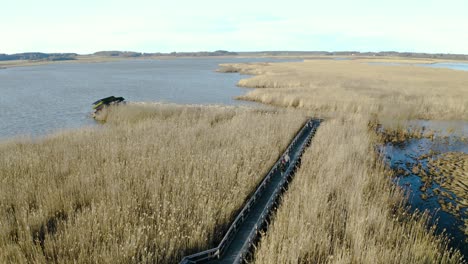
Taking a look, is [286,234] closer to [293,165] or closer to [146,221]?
[146,221]

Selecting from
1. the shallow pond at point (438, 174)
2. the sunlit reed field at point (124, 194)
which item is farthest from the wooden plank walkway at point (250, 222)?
the shallow pond at point (438, 174)

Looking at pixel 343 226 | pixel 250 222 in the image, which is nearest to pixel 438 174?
pixel 343 226

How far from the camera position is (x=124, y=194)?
7.21 m

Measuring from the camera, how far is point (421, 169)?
516 inches

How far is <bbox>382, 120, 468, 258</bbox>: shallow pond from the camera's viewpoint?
8945mm

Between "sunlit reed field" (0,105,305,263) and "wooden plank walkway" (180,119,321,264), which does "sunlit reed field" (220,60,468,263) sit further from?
"sunlit reed field" (0,105,305,263)

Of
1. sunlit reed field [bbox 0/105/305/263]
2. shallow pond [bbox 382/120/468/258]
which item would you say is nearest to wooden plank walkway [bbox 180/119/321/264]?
sunlit reed field [bbox 0/105/305/263]

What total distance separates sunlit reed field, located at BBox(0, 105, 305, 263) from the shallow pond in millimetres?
5242

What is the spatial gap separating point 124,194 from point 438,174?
12504 mm

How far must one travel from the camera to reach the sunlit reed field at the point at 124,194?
5.28m

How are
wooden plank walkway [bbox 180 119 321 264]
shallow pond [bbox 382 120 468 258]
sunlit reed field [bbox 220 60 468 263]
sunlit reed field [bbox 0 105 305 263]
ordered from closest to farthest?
sunlit reed field [bbox 0 105 305 263] → sunlit reed field [bbox 220 60 468 263] → wooden plank walkway [bbox 180 119 321 264] → shallow pond [bbox 382 120 468 258]

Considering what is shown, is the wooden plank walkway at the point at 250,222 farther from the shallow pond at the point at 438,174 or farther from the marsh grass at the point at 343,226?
the shallow pond at the point at 438,174

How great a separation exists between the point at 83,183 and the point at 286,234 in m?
5.35

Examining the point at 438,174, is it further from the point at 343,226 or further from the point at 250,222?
the point at 250,222
